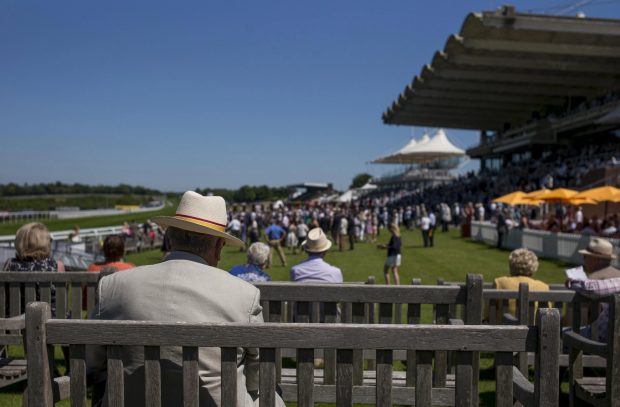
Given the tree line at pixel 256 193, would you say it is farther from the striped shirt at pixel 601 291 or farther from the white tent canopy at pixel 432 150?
the striped shirt at pixel 601 291

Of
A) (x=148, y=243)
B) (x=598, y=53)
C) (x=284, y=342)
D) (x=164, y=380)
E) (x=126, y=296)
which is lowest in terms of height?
(x=148, y=243)

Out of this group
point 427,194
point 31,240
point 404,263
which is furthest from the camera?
point 427,194

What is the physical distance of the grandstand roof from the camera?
33.8 metres

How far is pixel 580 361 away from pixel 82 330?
3.82 m

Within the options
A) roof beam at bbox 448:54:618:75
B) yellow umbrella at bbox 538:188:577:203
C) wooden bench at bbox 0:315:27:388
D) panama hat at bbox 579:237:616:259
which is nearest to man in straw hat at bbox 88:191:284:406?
wooden bench at bbox 0:315:27:388

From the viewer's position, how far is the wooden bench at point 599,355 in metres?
3.08

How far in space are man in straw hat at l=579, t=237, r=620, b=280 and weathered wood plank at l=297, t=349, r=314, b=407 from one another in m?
3.60

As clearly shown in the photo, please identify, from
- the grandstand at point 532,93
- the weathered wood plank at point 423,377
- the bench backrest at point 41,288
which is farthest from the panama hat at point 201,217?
the grandstand at point 532,93

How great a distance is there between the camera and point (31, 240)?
4715 mm

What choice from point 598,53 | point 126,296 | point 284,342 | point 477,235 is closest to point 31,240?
point 126,296

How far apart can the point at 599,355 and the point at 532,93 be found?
50339 mm

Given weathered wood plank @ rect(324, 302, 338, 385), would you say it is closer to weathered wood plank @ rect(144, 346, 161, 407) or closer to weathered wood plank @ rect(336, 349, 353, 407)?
weathered wood plank @ rect(336, 349, 353, 407)

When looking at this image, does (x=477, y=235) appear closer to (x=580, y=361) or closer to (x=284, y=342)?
(x=580, y=361)

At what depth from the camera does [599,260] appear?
4793 millimetres
